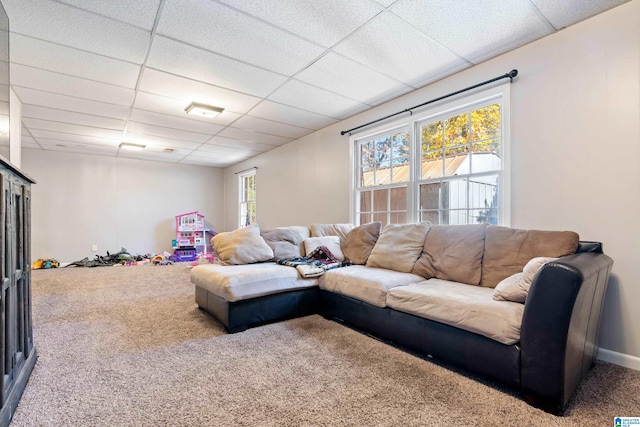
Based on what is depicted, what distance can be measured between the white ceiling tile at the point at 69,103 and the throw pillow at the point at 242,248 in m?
2.19

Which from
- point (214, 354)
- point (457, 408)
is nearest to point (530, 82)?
point (457, 408)

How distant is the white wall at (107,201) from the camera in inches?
242

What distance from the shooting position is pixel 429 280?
259 centimetres

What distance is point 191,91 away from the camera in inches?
132

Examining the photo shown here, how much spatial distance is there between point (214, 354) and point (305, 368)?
70 centimetres

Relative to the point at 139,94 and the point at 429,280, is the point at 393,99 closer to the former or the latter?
the point at 429,280

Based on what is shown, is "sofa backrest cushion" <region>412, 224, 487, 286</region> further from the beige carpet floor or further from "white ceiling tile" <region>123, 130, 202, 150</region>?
"white ceiling tile" <region>123, 130, 202, 150</region>

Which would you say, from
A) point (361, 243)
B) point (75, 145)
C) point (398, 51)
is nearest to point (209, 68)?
point (398, 51)

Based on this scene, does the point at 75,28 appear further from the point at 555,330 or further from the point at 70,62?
the point at 555,330

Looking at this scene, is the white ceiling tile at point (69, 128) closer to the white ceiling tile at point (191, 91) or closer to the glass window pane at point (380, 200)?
the white ceiling tile at point (191, 91)

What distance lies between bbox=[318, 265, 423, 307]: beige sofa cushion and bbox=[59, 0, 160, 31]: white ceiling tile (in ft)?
8.17

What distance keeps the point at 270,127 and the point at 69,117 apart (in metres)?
2.72

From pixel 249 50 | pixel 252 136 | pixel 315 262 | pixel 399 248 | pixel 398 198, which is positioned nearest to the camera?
pixel 249 50

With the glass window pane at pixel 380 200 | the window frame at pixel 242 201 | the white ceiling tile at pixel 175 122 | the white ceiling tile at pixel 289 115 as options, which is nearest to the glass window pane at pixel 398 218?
the glass window pane at pixel 380 200
